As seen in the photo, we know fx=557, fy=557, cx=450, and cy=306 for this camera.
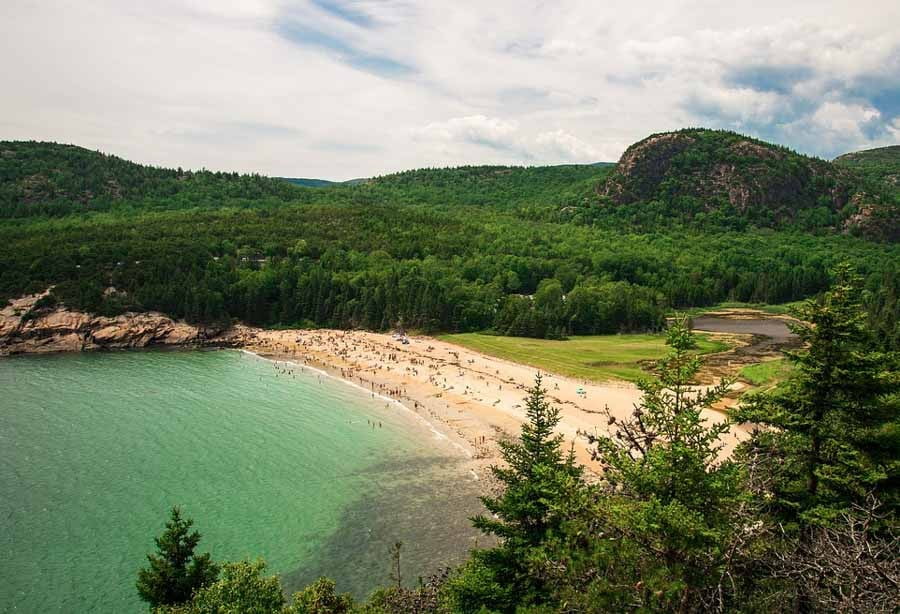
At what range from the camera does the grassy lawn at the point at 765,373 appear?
58112 mm

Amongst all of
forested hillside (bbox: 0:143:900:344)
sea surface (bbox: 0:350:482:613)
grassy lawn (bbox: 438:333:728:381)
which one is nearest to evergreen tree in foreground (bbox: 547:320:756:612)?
sea surface (bbox: 0:350:482:613)

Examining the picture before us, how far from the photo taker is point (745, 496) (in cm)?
1031

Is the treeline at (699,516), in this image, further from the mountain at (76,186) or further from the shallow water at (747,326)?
the mountain at (76,186)

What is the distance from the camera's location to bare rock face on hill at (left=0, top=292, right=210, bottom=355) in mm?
80438

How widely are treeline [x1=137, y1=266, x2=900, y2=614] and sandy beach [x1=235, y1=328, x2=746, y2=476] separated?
22.3 m

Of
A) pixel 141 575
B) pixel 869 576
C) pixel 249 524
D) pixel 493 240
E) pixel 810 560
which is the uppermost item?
pixel 493 240

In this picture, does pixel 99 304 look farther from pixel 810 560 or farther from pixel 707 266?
pixel 707 266

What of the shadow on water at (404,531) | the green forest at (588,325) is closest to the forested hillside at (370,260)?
the green forest at (588,325)

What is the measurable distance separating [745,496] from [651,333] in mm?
94338

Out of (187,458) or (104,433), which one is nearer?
(187,458)

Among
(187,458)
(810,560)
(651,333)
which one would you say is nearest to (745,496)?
(810,560)

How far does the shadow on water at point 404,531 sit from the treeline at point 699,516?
7492mm

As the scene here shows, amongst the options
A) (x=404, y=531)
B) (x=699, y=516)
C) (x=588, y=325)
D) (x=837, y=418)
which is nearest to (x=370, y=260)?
(x=588, y=325)

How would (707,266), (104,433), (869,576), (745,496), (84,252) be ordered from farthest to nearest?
1. (707,266)
2. (84,252)
3. (104,433)
4. (745,496)
5. (869,576)
